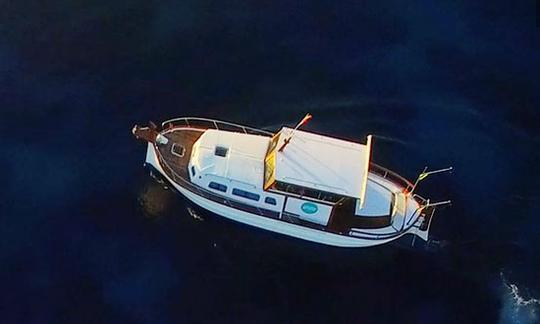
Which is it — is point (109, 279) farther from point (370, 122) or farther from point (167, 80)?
point (370, 122)

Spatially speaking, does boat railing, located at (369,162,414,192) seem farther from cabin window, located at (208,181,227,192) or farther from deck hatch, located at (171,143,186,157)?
deck hatch, located at (171,143,186,157)

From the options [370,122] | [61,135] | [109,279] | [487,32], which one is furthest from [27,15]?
[487,32]

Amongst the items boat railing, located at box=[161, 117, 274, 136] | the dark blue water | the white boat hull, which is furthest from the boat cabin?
boat railing, located at box=[161, 117, 274, 136]

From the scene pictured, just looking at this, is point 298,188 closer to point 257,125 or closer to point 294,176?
point 294,176

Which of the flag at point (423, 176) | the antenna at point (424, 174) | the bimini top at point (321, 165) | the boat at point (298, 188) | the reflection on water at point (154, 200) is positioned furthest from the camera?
the reflection on water at point (154, 200)

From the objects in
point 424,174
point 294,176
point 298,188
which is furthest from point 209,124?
point 424,174

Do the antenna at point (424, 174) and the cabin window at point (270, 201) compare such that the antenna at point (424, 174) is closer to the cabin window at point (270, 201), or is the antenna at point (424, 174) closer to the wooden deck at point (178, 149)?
the cabin window at point (270, 201)

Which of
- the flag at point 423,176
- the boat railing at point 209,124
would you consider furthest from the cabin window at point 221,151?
the flag at point 423,176
